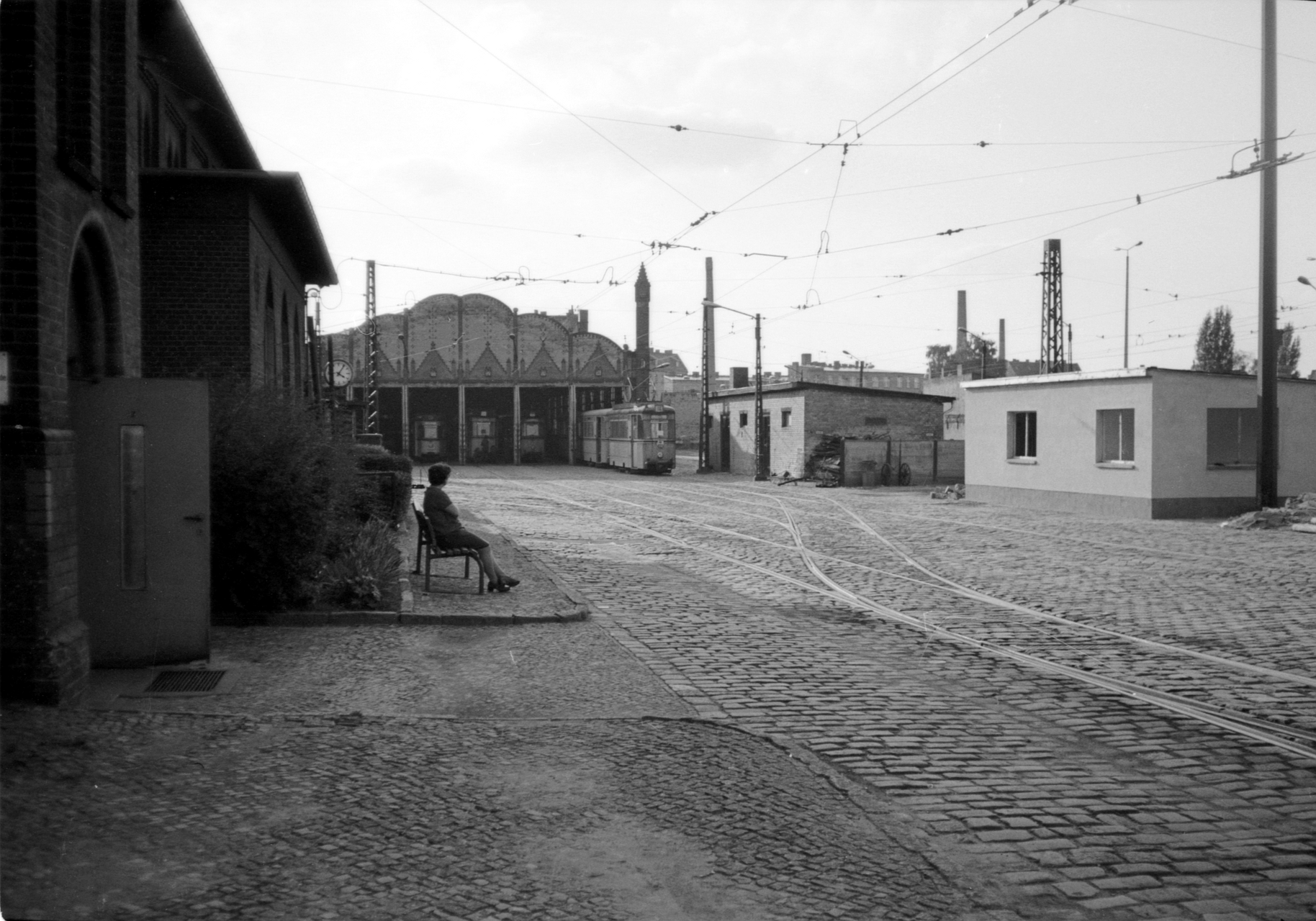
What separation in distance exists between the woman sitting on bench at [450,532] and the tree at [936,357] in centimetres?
10517

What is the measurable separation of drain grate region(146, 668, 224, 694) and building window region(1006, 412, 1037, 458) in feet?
Result: 82.6

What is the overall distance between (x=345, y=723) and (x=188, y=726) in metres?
0.85

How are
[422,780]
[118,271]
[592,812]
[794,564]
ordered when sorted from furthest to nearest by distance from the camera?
[794,564], [118,271], [422,780], [592,812]

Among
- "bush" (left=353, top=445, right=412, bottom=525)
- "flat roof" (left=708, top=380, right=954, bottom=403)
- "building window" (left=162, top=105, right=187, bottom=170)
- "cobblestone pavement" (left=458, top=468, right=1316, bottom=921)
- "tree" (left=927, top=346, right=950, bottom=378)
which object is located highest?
"tree" (left=927, top=346, right=950, bottom=378)

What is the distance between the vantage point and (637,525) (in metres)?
22.3

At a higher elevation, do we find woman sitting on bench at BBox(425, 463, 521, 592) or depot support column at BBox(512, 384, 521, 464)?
depot support column at BBox(512, 384, 521, 464)

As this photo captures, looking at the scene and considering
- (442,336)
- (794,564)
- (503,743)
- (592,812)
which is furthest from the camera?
(442,336)

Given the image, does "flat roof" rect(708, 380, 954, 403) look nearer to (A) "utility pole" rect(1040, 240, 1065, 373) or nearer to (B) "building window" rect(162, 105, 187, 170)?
(A) "utility pole" rect(1040, 240, 1065, 373)

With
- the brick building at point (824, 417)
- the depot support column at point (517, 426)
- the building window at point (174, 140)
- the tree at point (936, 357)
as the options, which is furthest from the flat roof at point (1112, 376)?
the tree at point (936, 357)

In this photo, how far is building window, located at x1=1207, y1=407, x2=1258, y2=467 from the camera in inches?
1070

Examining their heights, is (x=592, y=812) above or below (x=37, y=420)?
below

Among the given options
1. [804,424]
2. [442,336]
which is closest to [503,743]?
[804,424]

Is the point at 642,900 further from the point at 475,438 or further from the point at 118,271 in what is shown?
the point at 475,438

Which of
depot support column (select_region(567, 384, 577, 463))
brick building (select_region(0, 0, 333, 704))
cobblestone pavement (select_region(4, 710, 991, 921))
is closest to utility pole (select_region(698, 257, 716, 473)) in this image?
depot support column (select_region(567, 384, 577, 463))
